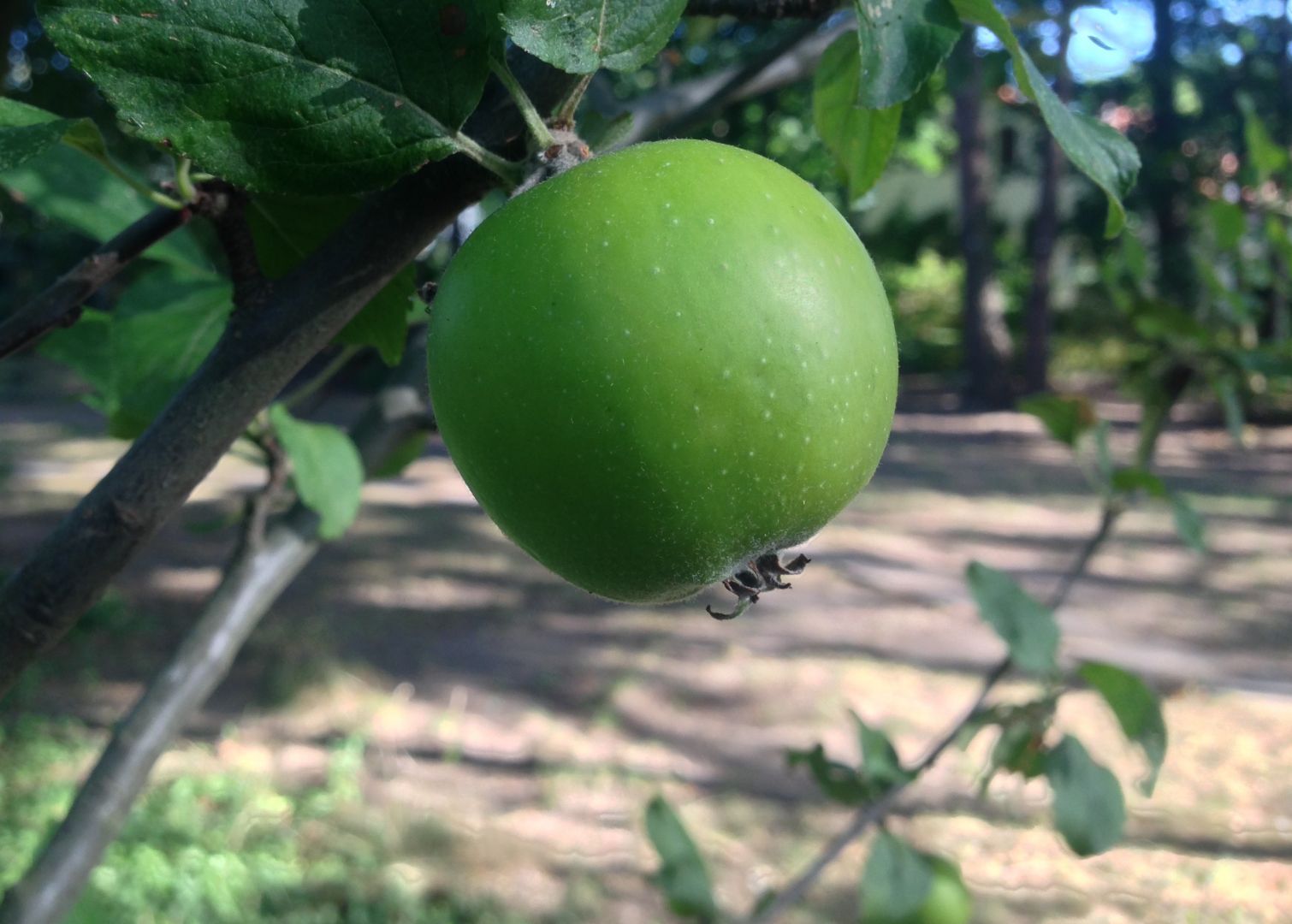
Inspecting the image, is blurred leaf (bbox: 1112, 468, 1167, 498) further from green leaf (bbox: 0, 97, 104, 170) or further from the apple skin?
green leaf (bbox: 0, 97, 104, 170)

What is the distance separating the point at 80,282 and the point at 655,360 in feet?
1.22

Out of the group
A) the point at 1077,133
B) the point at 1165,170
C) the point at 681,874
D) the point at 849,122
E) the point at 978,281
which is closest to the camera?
the point at 1077,133

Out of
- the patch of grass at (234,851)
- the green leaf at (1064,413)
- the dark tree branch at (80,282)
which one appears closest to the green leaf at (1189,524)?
the green leaf at (1064,413)

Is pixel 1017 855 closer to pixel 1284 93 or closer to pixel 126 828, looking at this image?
pixel 126 828

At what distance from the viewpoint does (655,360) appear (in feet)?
1.62

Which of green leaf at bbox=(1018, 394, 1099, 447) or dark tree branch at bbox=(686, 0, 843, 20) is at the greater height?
dark tree branch at bbox=(686, 0, 843, 20)

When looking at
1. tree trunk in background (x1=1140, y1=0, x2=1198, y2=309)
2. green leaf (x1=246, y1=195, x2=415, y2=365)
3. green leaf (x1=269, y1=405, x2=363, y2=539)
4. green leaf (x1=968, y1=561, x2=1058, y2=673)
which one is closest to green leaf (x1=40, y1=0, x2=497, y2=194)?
green leaf (x1=246, y1=195, x2=415, y2=365)

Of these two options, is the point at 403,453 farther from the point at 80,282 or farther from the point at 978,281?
the point at 978,281

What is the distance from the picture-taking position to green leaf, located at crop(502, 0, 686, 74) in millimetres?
469

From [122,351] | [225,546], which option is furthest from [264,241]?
[225,546]

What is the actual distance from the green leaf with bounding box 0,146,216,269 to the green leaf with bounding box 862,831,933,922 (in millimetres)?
1268

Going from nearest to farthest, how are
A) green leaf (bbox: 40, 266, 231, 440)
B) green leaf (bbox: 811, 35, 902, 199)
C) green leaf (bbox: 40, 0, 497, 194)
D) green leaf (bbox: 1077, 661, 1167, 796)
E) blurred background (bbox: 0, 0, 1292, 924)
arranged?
green leaf (bbox: 40, 0, 497, 194), green leaf (bbox: 811, 35, 902, 199), green leaf (bbox: 40, 266, 231, 440), green leaf (bbox: 1077, 661, 1167, 796), blurred background (bbox: 0, 0, 1292, 924)

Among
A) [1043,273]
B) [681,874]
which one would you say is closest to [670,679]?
[681,874]

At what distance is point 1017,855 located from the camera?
3.45 m
